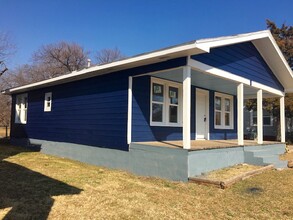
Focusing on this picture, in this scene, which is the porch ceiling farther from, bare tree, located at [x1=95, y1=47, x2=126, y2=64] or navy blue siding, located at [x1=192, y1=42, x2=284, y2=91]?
bare tree, located at [x1=95, y1=47, x2=126, y2=64]

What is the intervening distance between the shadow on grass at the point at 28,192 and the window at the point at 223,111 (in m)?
8.40

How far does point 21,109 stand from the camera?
48.5 ft

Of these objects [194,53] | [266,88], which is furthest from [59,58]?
A: [194,53]

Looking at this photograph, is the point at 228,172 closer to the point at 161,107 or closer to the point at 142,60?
the point at 161,107

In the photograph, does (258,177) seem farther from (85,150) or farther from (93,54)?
(93,54)

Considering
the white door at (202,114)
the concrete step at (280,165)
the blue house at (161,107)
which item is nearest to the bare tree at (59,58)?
the blue house at (161,107)

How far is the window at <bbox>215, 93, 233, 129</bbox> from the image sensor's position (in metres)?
13.1

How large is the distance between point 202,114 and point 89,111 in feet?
16.1

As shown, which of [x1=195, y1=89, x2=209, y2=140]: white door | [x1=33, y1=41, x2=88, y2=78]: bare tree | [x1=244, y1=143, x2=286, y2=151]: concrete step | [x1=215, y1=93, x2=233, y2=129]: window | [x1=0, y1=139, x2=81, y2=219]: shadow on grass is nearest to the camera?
[x1=0, y1=139, x2=81, y2=219]: shadow on grass

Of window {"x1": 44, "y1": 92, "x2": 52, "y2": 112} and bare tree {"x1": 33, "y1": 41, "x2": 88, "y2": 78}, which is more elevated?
bare tree {"x1": 33, "y1": 41, "x2": 88, "y2": 78}

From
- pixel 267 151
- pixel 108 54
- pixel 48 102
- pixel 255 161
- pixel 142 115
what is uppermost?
pixel 108 54

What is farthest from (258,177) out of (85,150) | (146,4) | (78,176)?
(146,4)

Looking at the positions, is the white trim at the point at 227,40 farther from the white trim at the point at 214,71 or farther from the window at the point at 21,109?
the window at the point at 21,109

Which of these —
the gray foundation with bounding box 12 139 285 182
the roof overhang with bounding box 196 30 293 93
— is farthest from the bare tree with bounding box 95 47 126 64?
the gray foundation with bounding box 12 139 285 182
